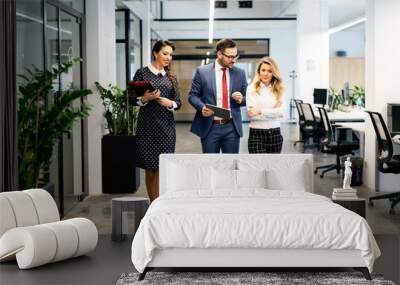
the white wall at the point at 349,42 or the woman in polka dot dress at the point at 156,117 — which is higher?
the white wall at the point at 349,42

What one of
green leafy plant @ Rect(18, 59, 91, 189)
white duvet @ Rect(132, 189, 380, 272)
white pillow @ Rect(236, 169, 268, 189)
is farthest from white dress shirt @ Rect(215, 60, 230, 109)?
white duvet @ Rect(132, 189, 380, 272)

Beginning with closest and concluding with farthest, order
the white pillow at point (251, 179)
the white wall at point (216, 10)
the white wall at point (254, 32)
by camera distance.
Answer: the white pillow at point (251, 179) < the white wall at point (254, 32) < the white wall at point (216, 10)

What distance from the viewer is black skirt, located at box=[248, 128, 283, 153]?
7.14 meters

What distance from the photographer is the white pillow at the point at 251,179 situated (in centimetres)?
665

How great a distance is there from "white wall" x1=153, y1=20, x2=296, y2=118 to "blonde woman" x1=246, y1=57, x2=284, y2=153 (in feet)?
60.6

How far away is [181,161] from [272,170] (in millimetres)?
795

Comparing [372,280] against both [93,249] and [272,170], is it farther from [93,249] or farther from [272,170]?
[93,249]

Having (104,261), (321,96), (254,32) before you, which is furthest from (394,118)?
(254,32)

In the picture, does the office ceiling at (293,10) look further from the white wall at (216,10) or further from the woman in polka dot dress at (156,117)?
the woman in polka dot dress at (156,117)

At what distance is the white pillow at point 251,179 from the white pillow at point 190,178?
26cm

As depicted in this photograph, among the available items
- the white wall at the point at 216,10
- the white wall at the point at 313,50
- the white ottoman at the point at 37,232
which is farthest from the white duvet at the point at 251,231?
the white wall at the point at 216,10

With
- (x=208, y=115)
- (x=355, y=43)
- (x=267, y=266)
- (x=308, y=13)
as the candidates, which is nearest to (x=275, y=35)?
(x=355, y=43)

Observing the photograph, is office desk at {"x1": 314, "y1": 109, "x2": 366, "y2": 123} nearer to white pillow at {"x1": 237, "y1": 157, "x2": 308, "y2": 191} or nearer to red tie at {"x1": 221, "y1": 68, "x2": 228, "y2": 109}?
red tie at {"x1": 221, "y1": 68, "x2": 228, "y2": 109}

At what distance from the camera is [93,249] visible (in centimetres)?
635
